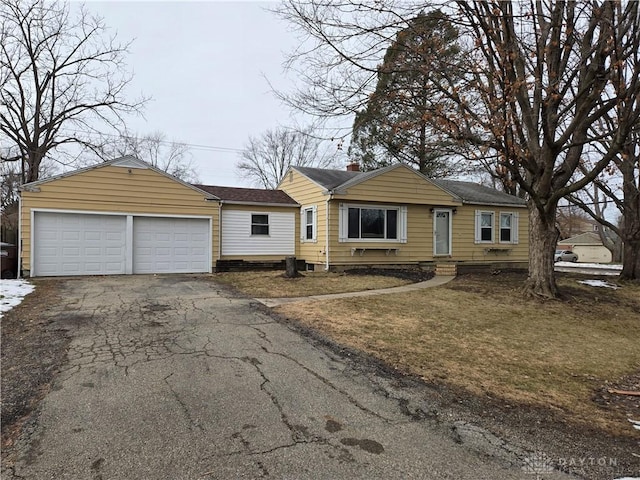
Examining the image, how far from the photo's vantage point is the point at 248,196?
52.7 feet

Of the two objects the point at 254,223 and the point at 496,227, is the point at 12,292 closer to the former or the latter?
the point at 254,223

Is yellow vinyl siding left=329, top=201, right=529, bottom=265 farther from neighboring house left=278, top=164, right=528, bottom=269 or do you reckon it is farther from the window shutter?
the window shutter

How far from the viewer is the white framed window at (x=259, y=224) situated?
1572 centimetres

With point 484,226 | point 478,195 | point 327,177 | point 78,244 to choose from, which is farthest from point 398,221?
point 78,244

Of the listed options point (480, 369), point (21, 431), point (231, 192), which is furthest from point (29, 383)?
point (231, 192)

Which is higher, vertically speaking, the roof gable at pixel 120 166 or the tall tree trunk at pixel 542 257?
the roof gable at pixel 120 166

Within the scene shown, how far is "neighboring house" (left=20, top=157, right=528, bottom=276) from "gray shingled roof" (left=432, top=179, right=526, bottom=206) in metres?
0.11

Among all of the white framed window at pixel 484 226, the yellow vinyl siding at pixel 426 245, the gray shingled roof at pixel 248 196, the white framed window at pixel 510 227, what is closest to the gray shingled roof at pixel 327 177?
the yellow vinyl siding at pixel 426 245

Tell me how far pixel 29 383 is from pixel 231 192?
12.7 metres

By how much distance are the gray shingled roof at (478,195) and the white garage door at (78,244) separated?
1293 centimetres

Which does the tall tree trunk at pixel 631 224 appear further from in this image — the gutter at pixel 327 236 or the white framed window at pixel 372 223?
the gutter at pixel 327 236

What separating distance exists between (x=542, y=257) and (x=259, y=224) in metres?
10.2

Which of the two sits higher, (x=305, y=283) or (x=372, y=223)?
(x=372, y=223)

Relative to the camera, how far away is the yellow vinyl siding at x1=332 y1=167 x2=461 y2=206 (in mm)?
14758
